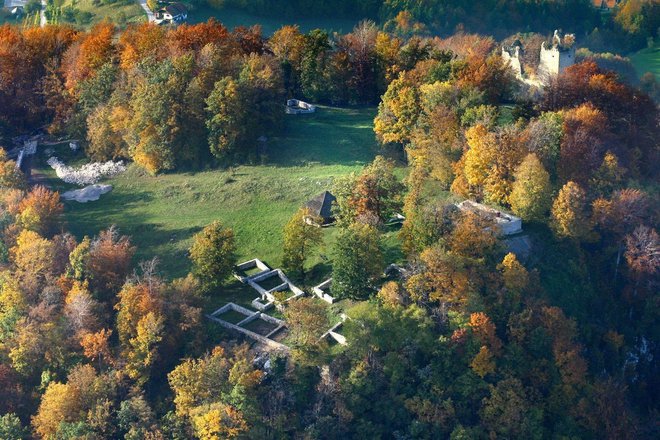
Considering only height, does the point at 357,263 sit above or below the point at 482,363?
above

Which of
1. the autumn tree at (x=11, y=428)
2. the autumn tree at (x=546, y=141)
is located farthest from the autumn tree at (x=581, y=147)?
the autumn tree at (x=11, y=428)

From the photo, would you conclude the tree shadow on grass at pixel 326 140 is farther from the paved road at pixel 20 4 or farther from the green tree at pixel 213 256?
the paved road at pixel 20 4

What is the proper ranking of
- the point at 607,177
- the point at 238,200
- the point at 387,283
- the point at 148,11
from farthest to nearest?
1. the point at 148,11
2. the point at 238,200
3. the point at 607,177
4. the point at 387,283

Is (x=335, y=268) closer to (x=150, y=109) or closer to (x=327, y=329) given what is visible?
(x=327, y=329)

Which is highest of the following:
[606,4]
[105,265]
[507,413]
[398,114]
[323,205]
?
[398,114]

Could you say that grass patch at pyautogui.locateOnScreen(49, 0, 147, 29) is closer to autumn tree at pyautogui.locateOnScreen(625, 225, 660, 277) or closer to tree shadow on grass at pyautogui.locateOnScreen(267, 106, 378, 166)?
tree shadow on grass at pyautogui.locateOnScreen(267, 106, 378, 166)

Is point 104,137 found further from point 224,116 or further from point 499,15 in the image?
point 499,15

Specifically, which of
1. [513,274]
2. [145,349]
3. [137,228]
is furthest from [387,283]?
[137,228]
